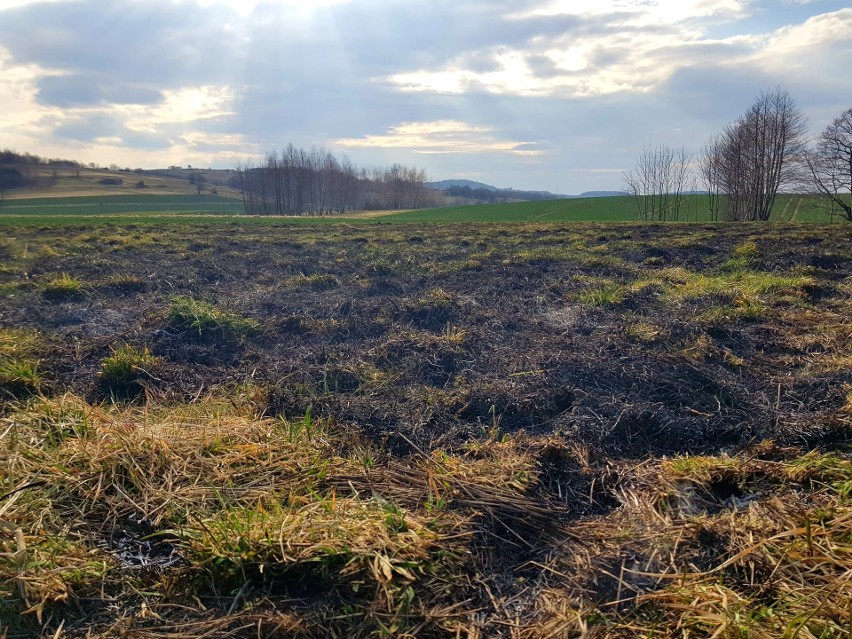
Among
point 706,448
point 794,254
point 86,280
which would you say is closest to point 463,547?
point 706,448

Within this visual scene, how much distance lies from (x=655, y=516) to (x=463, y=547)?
1022 millimetres

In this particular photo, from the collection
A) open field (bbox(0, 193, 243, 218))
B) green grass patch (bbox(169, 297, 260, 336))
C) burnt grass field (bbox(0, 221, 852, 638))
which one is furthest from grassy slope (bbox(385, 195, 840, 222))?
burnt grass field (bbox(0, 221, 852, 638))

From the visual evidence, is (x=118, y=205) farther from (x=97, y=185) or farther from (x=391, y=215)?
(x=391, y=215)

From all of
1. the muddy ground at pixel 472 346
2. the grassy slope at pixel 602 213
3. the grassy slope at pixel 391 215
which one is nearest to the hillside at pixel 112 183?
the grassy slope at pixel 391 215

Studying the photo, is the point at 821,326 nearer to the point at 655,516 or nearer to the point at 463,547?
the point at 655,516

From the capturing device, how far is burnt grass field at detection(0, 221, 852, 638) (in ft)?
7.07

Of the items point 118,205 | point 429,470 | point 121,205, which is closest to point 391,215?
point 121,205

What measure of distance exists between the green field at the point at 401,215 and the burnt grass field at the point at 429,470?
34062 millimetres

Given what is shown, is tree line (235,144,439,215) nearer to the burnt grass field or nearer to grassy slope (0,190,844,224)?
grassy slope (0,190,844,224)

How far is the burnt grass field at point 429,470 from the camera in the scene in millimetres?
2154

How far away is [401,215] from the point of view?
6303 centimetres

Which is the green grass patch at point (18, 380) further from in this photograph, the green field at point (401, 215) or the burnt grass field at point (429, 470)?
the green field at point (401, 215)

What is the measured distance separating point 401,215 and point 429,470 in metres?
61.5

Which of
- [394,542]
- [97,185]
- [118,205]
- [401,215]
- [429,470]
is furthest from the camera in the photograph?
[97,185]
